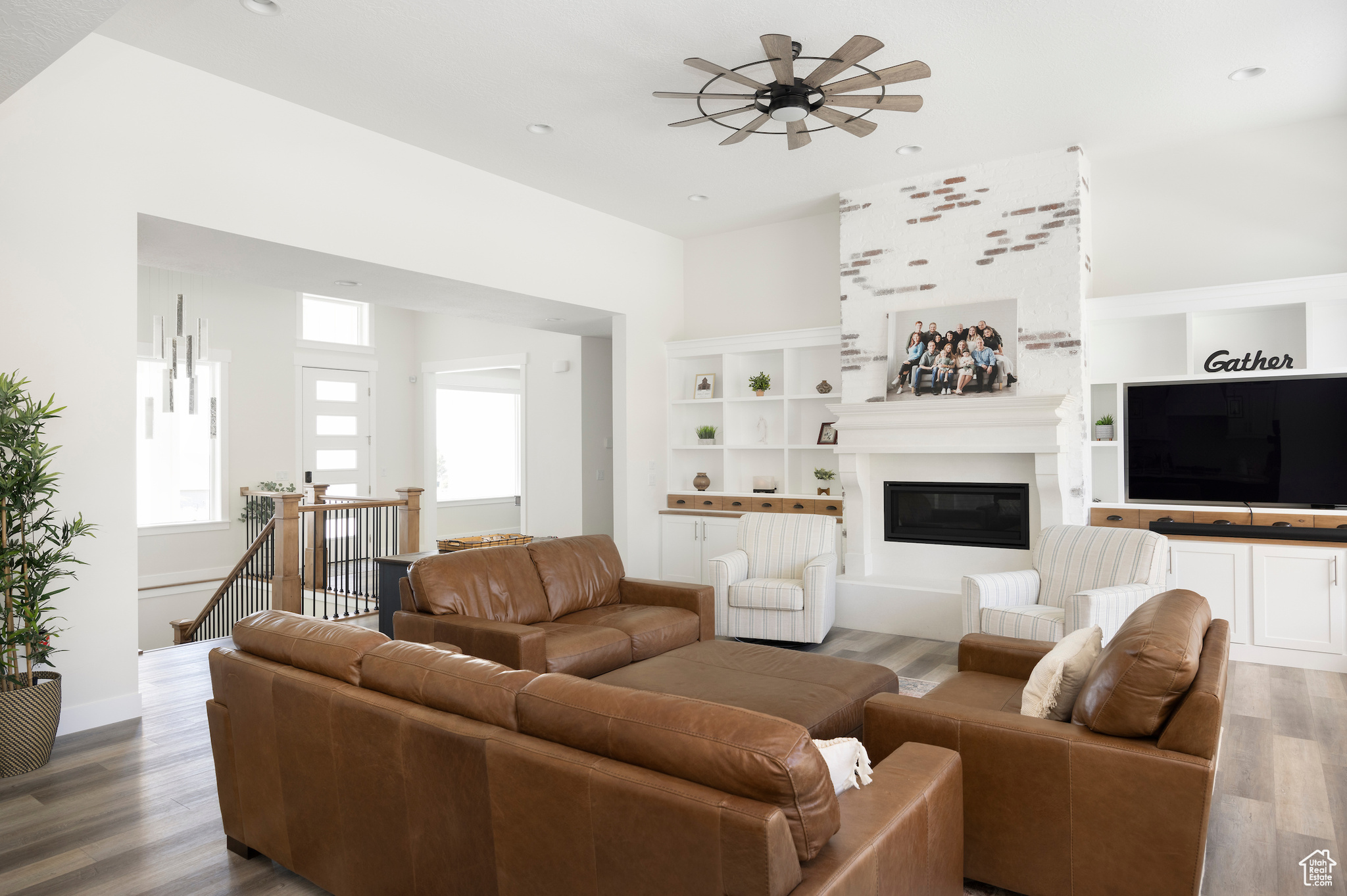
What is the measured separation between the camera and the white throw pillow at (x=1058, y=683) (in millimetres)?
2385

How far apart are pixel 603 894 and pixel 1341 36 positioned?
16.6 feet

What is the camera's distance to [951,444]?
5.68 meters

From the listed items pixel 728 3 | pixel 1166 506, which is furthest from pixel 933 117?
pixel 1166 506

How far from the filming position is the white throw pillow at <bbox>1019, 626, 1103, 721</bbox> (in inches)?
93.9

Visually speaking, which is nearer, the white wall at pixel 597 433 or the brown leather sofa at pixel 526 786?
the brown leather sofa at pixel 526 786

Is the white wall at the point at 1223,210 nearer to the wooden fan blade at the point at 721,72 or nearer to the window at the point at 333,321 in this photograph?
the wooden fan blade at the point at 721,72

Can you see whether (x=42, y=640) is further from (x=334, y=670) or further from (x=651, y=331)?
(x=651, y=331)

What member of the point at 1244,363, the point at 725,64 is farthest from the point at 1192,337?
the point at 725,64

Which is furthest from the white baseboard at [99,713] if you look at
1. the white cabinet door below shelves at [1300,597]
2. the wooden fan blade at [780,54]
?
the white cabinet door below shelves at [1300,597]

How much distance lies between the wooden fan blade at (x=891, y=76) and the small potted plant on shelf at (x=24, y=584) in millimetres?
3795

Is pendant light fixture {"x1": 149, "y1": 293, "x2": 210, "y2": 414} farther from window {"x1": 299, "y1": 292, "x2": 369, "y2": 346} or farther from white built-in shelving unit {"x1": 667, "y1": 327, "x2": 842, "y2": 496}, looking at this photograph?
white built-in shelving unit {"x1": 667, "y1": 327, "x2": 842, "y2": 496}

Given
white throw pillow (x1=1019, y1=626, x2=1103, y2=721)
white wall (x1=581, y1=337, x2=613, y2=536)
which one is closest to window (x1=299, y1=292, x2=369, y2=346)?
white wall (x1=581, y1=337, x2=613, y2=536)

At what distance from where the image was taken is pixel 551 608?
174 inches

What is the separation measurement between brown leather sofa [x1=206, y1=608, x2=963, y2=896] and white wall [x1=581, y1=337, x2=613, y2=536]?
5805mm
